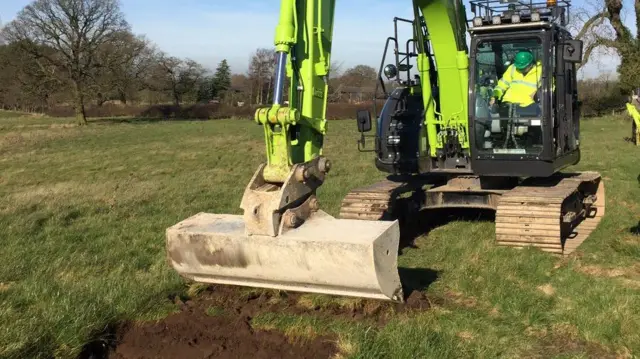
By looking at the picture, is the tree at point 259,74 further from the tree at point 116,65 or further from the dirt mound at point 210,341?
the dirt mound at point 210,341

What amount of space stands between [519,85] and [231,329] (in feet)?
14.2

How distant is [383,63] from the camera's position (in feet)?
26.3

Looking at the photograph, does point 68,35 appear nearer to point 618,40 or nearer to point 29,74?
point 29,74

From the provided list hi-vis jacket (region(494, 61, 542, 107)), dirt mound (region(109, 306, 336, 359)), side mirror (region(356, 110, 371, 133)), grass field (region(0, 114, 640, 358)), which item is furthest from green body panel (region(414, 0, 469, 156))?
dirt mound (region(109, 306, 336, 359))

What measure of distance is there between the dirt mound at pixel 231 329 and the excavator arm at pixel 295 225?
221 millimetres

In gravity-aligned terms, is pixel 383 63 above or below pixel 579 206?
above

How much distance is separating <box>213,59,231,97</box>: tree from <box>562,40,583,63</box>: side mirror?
6339 cm

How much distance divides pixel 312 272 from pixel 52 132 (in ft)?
97.5

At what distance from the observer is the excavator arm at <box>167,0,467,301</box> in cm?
466

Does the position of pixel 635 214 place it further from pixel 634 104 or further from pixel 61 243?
pixel 61 243

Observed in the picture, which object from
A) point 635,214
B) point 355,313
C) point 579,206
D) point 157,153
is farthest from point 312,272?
point 157,153

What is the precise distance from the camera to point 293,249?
4.71 meters

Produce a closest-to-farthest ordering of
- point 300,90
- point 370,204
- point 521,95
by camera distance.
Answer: point 300,90, point 521,95, point 370,204

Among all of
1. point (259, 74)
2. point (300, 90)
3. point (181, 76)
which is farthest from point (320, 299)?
point (181, 76)
